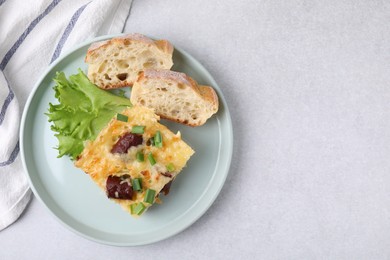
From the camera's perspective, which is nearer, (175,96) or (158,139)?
(158,139)

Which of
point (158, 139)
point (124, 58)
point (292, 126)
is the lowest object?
point (292, 126)

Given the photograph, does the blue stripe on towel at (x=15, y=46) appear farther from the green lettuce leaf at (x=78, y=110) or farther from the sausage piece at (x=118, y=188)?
the sausage piece at (x=118, y=188)

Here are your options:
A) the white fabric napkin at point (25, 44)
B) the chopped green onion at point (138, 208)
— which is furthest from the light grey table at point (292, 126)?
the chopped green onion at point (138, 208)

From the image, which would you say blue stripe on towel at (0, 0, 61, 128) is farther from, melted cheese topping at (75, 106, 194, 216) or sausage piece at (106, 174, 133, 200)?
sausage piece at (106, 174, 133, 200)

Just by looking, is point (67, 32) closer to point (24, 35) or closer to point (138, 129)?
point (24, 35)

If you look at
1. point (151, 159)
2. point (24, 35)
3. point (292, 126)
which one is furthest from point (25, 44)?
point (292, 126)

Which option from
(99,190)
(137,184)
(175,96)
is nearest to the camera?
(137,184)

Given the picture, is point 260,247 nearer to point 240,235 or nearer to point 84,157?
point 240,235
